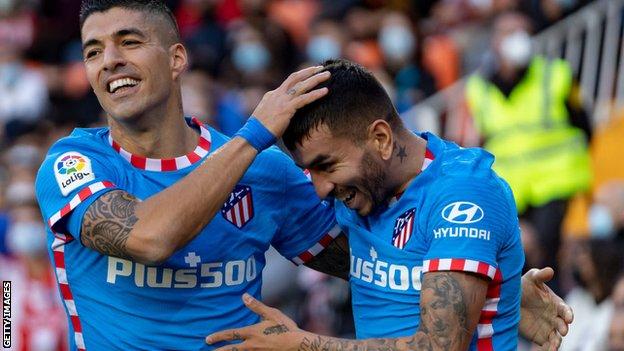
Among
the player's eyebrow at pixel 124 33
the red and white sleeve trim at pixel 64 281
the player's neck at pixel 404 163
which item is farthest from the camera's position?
the player's eyebrow at pixel 124 33

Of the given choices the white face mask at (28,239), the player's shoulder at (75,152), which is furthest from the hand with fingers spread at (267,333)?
the white face mask at (28,239)

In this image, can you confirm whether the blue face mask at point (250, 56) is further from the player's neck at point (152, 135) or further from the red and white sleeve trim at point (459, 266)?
the red and white sleeve trim at point (459, 266)

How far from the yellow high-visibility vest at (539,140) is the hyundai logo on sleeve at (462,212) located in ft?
19.3

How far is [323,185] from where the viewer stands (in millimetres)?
5434

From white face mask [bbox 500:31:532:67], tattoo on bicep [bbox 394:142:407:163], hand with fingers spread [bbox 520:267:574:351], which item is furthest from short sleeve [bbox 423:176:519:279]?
white face mask [bbox 500:31:532:67]

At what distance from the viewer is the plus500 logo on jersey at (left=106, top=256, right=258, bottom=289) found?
18.3 ft

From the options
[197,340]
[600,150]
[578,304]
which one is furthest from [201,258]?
[600,150]

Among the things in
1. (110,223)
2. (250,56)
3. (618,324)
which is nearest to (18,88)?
(250,56)

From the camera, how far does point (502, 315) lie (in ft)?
17.9

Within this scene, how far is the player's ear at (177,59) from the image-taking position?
5.90 m

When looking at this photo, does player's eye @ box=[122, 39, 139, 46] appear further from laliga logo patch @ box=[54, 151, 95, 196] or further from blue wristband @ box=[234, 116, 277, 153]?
blue wristband @ box=[234, 116, 277, 153]

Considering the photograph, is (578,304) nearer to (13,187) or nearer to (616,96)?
(616,96)

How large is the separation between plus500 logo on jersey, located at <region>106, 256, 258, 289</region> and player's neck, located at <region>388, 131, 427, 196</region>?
0.74 m

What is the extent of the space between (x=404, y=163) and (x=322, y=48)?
332 inches
